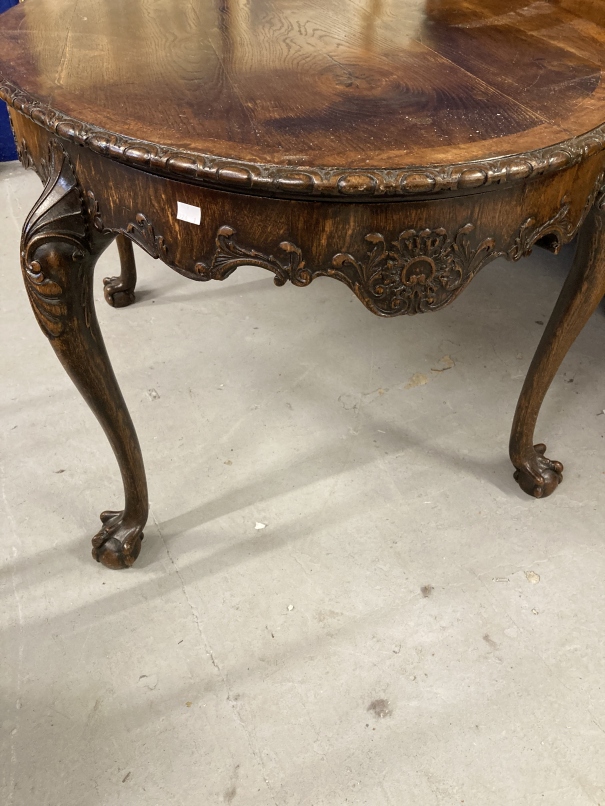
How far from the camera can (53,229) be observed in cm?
100

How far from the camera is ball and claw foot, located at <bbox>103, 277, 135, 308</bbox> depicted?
202 cm

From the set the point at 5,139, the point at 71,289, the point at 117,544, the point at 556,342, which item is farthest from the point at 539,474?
the point at 5,139

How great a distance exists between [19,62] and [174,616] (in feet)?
3.08

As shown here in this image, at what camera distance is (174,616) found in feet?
4.25

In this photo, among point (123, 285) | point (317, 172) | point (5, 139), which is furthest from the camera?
point (5, 139)

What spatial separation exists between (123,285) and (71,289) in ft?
3.24

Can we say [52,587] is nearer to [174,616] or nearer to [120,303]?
[174,616]

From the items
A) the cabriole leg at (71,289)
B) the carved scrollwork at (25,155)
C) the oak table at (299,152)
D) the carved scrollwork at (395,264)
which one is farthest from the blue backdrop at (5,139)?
the carved scrollwork at (395,264)

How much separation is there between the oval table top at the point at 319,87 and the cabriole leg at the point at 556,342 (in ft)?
0.83

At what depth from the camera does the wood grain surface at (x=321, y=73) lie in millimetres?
907

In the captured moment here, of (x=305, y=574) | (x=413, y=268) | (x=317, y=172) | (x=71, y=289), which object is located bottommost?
(x=305, y=574)

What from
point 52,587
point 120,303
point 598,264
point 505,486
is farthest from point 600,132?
point 120,303

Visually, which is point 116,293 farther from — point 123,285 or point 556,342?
point 556,342

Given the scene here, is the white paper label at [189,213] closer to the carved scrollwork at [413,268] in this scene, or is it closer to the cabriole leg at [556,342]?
the carved scrollwork at [413,268]
